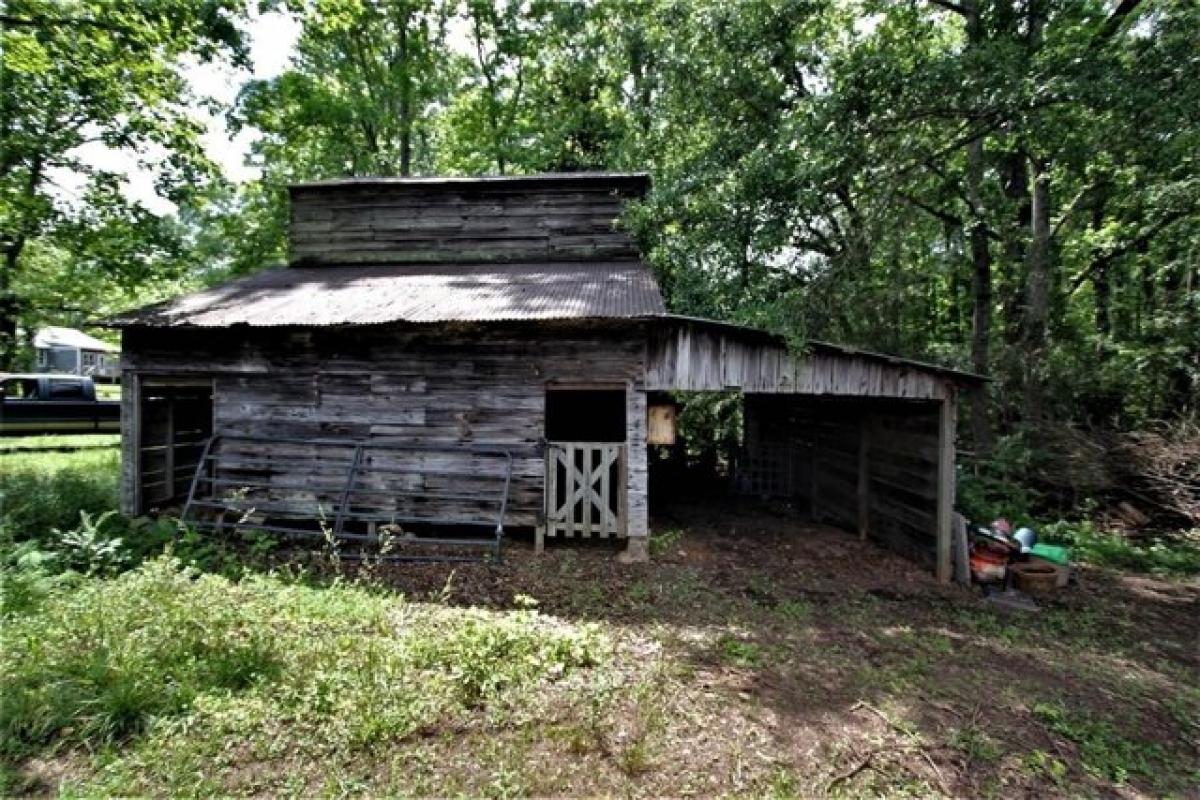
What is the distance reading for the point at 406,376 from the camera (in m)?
7.71

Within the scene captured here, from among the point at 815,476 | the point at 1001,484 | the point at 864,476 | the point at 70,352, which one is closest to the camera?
the point at 864,476

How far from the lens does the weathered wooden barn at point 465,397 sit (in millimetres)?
7016

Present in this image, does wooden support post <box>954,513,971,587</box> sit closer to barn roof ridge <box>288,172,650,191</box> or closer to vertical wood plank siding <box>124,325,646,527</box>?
vertical wood plank siding <box>124,325,646,527</box>

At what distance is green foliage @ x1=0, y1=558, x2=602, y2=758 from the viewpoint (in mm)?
3502

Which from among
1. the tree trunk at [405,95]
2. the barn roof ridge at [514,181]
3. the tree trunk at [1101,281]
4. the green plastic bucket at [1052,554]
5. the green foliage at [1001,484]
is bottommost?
the green plastic bucket at [1052,554]

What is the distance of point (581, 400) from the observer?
12.5m

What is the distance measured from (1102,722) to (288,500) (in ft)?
31.0

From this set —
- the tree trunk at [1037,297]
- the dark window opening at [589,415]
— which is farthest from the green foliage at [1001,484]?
the dark window opening at [589,415]

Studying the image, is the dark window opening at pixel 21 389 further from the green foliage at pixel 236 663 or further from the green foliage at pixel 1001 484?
the green foliage at pixel 1001 484

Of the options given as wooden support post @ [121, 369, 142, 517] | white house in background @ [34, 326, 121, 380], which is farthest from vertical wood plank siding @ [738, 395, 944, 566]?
white house in background @ [34, 326, 121, 380]

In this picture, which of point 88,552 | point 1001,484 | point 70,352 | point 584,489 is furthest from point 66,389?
point 1001,484

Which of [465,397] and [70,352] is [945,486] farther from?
[70,352]

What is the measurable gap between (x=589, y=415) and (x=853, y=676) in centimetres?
855

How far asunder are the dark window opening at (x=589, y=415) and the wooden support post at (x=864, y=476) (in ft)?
17.1
